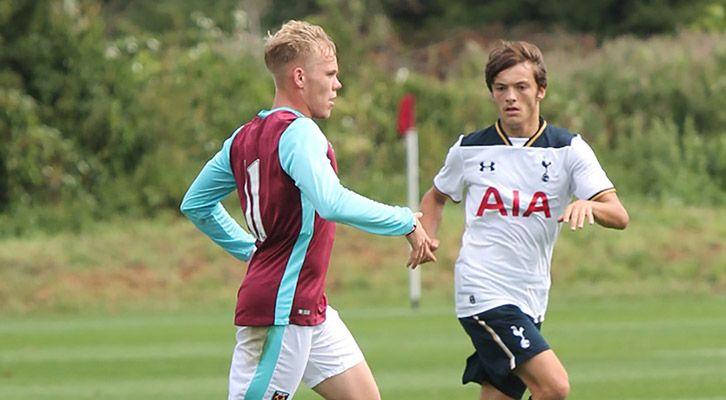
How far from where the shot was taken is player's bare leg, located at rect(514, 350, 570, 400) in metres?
6.57

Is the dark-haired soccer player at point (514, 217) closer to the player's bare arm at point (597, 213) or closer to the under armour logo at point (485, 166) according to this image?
the under armour logo at point (485, 166)

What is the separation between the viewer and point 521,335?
672cm

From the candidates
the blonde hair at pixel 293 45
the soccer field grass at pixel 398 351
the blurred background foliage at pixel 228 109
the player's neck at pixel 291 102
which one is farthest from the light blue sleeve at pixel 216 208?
the blurred background foliage at pixel 228 109

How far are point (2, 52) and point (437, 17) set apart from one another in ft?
65.1

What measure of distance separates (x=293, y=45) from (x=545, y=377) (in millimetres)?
2114

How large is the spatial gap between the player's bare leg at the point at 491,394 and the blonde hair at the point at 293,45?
85.7 inches

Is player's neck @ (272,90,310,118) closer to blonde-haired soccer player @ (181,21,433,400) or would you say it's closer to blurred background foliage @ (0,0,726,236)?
blonde-haired soccer player @ (181,21,433,400)

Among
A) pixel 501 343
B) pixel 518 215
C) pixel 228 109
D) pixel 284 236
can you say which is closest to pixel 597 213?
pixel 518 215

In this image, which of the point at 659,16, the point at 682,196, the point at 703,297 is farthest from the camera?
the point at 659,16

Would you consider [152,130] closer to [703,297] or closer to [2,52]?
[2,52]

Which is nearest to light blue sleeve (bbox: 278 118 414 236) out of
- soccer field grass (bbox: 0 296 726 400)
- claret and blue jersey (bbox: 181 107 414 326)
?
claret and blue jersey (bbox: 181 107 414 326)

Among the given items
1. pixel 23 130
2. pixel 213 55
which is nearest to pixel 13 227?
pixel 23 130

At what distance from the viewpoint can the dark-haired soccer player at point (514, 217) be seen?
22.3 ft

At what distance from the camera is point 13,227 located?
2336 centimetres
